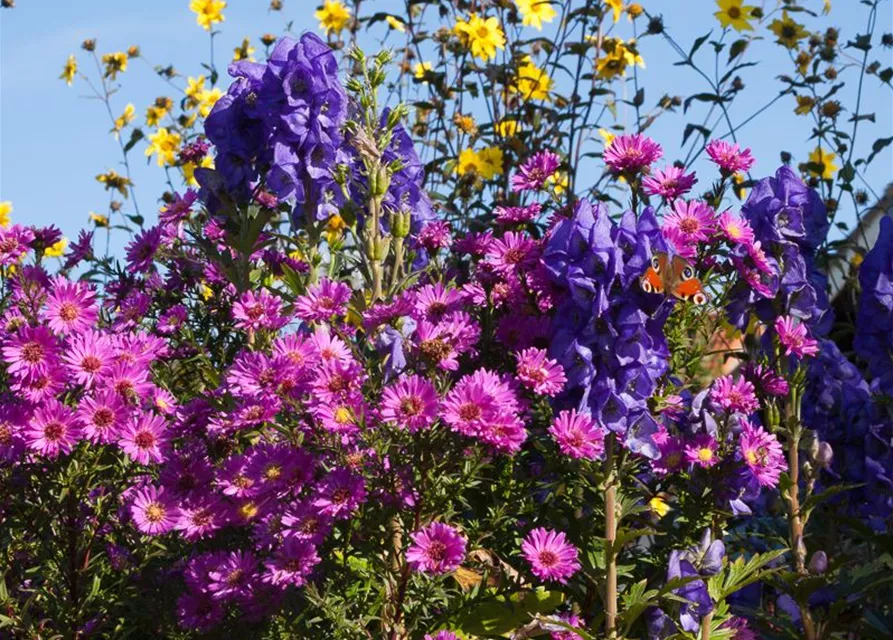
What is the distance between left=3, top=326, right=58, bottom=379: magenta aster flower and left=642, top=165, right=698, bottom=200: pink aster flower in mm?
1382

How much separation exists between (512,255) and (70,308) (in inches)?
40.9

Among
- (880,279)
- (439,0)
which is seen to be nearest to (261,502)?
(880,279)

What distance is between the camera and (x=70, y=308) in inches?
119

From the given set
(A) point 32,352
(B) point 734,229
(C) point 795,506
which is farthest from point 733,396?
(A) point 32,352

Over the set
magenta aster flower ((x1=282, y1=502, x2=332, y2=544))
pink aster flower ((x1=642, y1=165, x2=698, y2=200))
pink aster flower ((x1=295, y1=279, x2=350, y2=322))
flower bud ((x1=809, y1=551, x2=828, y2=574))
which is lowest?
magenta aster flower ((x1=282, y1=502, x2=332, y2=544))

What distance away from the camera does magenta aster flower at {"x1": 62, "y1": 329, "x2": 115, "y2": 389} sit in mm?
2827

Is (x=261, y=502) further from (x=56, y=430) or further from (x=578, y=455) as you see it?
(x=578, y=455)

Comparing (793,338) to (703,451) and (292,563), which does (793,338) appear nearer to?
(703,451)

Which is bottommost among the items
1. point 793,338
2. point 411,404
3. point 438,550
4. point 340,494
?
point 438,550

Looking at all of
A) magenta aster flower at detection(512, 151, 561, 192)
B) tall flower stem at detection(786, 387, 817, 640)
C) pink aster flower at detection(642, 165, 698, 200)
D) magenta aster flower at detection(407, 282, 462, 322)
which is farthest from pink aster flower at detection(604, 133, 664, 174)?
tall flower stem at detection(786, 387, 817, 640)

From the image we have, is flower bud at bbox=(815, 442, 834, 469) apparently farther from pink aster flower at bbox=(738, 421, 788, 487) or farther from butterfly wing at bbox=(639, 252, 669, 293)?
butterfly wing at bbox=(639, 252, 669, 293)

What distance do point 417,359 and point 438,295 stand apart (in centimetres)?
25

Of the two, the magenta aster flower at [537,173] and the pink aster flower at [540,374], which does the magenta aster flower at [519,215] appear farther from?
the pink aster flower at [540,374]

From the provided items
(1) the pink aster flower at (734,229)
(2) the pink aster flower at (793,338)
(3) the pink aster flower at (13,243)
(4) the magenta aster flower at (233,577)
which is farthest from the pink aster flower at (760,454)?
(3) the pink aster flower at (13,243)
